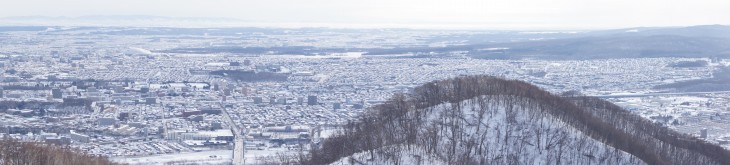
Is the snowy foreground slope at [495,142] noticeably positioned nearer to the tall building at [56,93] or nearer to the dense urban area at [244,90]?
the dense urban area at [244,90]

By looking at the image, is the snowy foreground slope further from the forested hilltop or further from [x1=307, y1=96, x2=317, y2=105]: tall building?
[x1=307, y1=96, x2=317, y2=105]: tall building

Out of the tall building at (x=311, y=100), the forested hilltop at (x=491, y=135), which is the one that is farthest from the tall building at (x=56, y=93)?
the forested hilltop at (x=491, y=135)

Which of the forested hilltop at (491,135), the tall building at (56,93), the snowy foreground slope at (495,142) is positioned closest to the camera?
the snowy foreground slope at (495,142)

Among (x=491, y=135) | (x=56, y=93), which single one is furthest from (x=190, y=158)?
(x=56, y=93)

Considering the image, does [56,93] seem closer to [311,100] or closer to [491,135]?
[311,100]

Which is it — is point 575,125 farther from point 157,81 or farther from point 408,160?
point 157,81

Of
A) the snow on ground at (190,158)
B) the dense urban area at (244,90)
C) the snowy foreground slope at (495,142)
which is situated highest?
the snowy foreground slope at (495,142)
